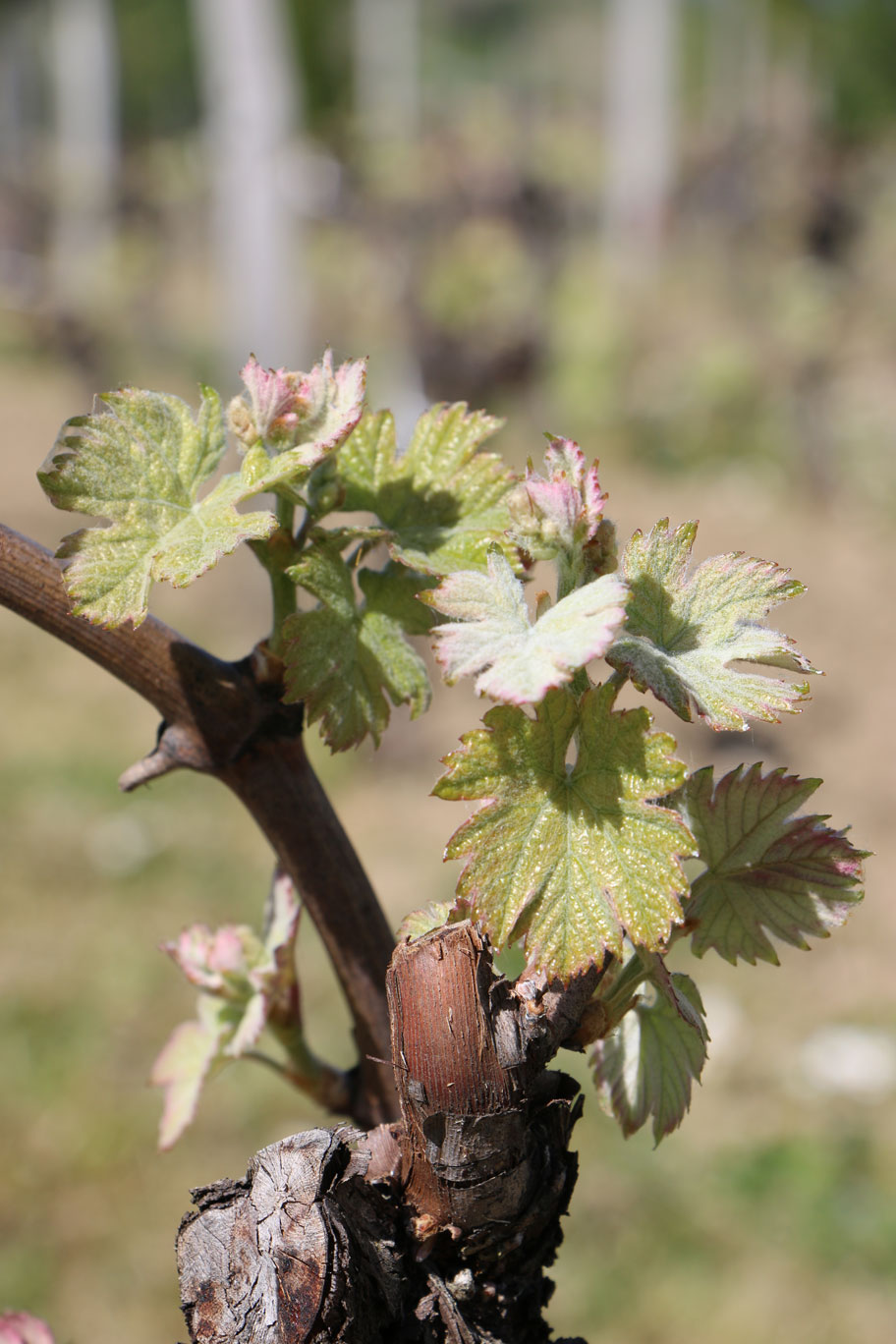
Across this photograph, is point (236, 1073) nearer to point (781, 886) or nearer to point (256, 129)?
point (781, 886)

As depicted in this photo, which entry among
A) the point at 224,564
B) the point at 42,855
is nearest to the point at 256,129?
the point at 224,564

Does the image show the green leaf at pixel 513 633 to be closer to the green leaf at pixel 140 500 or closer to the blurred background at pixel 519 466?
the green leaf at pixel 140 500

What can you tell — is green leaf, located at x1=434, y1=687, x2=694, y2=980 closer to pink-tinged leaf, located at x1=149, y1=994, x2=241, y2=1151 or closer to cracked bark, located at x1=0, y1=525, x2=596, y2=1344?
cracked bark, located at x1=0, y1=525, x2=596, y2=1344

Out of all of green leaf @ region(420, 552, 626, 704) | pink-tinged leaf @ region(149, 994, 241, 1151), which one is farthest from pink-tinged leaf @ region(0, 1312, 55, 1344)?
green leaf @ region(420, 552, 626, 704)

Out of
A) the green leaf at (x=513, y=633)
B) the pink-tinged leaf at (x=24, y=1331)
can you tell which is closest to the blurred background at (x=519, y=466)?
the pink-tinged leaf at (x=24, y=1331)

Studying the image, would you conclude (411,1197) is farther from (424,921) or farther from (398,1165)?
(424,921)

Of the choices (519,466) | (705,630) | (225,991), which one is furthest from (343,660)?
(519,466)

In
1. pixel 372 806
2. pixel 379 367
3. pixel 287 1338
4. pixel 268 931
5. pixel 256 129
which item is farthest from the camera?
pixel 379 367
